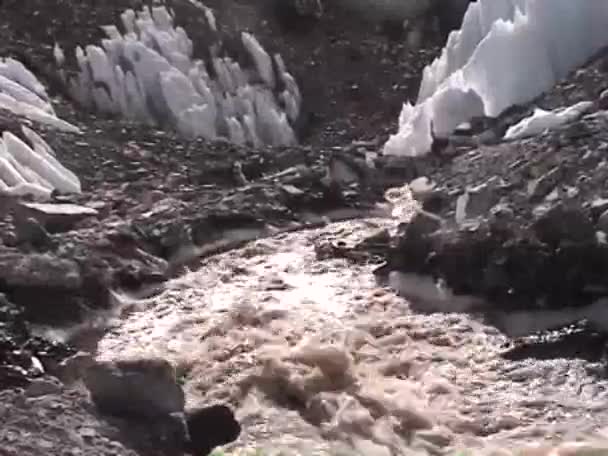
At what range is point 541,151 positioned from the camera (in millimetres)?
8617

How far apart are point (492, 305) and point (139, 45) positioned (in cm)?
760

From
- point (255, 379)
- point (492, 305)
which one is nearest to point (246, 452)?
point (255, 379)

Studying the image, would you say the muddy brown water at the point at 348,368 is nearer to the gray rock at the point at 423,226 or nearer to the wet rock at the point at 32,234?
the gray rock at the point at 423,226

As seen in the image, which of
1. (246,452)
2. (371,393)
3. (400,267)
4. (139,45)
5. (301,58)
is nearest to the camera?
(246,452)

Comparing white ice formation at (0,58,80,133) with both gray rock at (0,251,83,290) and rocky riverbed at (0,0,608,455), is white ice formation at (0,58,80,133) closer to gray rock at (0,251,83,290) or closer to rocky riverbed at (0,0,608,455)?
rocky riverbed at (0,0,608,455)

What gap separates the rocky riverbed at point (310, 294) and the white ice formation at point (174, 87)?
825 mm

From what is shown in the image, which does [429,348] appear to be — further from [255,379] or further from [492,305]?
[255,379]

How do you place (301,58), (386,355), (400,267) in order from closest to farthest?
(386,355) < (400,267) < (301,58)

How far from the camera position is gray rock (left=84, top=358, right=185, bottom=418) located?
5.79 metres

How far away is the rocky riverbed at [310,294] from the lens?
5773 millimetres

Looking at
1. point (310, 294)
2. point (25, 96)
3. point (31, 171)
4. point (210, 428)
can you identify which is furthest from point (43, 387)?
point (25, 96)

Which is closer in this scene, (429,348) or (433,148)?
(429,348)

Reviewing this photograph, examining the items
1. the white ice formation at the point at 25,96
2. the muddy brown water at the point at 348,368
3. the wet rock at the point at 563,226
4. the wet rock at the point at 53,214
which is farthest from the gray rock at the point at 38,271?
the wet rock at the point at 563,226

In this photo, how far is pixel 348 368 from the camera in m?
6.30
